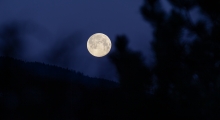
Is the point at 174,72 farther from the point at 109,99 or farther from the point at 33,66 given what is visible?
the point at 33,66

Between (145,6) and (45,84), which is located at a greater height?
(145,6)

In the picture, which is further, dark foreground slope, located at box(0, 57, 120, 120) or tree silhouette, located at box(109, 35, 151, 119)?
dark foreground slope, located at box(0, 57, 120, 120)

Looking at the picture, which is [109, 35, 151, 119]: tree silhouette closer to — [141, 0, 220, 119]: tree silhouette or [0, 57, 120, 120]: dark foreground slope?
[141, 0, 220, 119]: tree silhouette

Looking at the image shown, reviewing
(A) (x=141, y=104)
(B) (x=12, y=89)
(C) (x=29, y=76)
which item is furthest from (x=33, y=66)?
(A) (x=141, y=104)

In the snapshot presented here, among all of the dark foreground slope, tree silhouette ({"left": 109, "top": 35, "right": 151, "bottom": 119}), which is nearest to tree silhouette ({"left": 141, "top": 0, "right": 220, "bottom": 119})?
tree silhouette ({"left": 109, "top": 35, "right": 151, "bottom": 119})

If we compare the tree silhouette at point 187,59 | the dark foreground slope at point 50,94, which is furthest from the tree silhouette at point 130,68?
the dark foreground slope at point 50,94

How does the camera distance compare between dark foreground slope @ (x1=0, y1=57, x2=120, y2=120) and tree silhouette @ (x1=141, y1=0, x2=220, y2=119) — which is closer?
tree silhouette @ (x1=141, y1=0, x2=220, y2=119)

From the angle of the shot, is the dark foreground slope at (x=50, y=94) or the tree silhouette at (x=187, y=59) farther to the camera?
the dark foreground slope at (x=50, y=94)

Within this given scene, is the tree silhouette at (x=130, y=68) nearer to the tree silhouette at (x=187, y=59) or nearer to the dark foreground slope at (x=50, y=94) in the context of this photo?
the tree silhouette at (x=187, y=59)

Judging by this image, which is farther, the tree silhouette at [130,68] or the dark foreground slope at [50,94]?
the dark foreground slope at [50,94]
